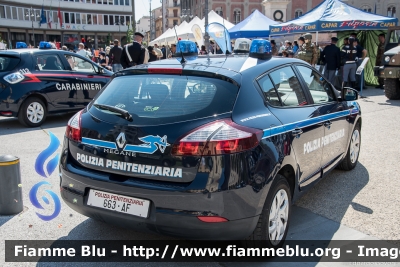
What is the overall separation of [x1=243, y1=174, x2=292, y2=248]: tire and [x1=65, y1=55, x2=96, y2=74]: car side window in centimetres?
716

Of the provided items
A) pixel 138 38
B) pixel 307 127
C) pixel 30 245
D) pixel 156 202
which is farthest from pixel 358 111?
pixel 138 38

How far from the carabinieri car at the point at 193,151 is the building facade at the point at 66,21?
6317 centimetres

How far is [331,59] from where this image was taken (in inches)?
530

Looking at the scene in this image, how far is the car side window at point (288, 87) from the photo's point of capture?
3649 millimetres

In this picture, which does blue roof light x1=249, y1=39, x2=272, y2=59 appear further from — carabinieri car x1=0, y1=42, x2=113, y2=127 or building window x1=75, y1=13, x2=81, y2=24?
building window x1=75, y1=13, x2=81, y2=24

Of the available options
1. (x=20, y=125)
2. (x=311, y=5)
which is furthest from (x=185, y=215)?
(x=311, y=5)

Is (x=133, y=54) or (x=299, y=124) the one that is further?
(x=133, y=54)

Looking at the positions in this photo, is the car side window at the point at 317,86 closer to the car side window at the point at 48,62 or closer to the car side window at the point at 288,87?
the car side window at the point at 288,87

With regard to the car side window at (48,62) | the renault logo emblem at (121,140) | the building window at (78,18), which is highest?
the building window at (78,18)

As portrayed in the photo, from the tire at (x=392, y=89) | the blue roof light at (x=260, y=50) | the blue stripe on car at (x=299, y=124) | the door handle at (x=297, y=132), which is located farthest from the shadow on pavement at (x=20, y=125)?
the tire at (x=392, y=89)

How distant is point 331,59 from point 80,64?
8.10 m

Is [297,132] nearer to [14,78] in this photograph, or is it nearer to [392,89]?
[14,78]

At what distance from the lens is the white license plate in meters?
2.87

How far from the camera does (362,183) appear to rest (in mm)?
5035
